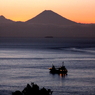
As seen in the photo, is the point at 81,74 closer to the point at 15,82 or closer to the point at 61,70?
the point at 61,70

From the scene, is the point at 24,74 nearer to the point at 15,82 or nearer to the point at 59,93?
the point at 15,82

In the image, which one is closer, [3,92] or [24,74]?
[3,92]

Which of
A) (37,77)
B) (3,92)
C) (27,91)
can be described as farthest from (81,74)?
(27,91)

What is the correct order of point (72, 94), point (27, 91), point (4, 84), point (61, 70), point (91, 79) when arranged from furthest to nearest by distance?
point (61, 70), point (91, 79), point (4, 84), point (72, 94), point (27, 91)

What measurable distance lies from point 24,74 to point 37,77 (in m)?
3.05

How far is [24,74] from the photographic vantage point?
45.1 m

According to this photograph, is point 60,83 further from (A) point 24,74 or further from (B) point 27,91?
(B) point 27,91

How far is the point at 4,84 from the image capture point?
36.9 m

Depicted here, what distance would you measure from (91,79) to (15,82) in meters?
9.44

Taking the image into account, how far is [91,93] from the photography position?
3266 centimetres

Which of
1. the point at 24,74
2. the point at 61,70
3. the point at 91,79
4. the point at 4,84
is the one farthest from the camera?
the point at 61,70

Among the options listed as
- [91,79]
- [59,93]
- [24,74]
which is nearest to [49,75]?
[24,74]

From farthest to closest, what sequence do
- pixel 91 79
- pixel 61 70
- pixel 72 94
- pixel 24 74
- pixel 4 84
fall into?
pixel 61 70
pixel 24 74
pixel 91 79
pixel 4 84
pixel 72 94

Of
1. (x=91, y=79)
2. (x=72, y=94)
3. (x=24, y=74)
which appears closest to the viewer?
(x=72, y=94)
